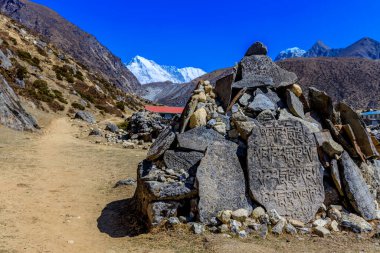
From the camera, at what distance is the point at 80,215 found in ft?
29.9

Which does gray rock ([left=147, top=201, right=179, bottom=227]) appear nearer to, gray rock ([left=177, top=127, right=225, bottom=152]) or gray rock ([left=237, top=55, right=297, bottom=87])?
gray rock ([left=177, top=127, right=225, bottom=152])

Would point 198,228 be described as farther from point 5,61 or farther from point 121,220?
point 5,61

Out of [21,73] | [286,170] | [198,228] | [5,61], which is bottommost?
[198,228]

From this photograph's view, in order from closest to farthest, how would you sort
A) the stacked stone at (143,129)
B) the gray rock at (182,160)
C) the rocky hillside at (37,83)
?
the gray rock at (182,160) → the rocky hillside at (37,83) → the stacked stone at (143,129)

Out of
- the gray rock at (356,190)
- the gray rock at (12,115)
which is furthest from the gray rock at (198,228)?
the gray rock at (12,115)

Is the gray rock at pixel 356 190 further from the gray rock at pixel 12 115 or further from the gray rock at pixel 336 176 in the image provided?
the gray rock at pixel 12 115

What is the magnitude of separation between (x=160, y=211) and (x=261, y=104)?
13.8 feet

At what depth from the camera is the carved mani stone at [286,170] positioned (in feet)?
26.3

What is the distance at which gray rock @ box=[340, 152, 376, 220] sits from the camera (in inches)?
327

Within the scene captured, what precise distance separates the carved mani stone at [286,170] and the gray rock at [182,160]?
130 centimetres

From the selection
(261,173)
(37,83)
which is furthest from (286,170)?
(37,83)

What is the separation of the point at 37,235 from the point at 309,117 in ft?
25.0

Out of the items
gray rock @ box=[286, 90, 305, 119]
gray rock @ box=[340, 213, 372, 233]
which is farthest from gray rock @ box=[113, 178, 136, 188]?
gray rock @ box=[340, 213, 372, 233]

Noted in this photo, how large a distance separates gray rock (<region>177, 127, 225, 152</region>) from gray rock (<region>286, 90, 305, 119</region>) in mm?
2398
